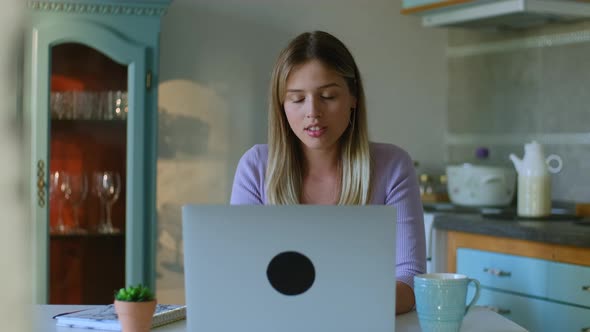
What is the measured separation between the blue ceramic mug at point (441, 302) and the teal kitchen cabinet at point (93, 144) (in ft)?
6.17

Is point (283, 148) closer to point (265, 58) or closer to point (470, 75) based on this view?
point (265, 58)

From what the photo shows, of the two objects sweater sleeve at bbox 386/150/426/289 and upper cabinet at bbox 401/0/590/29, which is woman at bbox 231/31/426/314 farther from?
upper cabinet at bbox 401/0/590/29

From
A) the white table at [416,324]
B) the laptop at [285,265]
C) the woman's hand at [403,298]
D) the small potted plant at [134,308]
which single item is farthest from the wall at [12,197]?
the woman's hand at [403,298]

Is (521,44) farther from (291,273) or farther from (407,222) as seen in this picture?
(291,273)

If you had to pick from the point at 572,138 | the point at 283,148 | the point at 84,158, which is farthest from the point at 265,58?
the point at 283,148

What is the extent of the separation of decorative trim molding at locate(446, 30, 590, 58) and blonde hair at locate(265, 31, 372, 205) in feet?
5.70

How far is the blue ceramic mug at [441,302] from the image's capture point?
123 cm

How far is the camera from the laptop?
1.05 metres

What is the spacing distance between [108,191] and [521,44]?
189cm

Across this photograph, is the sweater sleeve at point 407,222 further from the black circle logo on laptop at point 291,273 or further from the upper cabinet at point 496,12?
the upper cabinet at point 496,12

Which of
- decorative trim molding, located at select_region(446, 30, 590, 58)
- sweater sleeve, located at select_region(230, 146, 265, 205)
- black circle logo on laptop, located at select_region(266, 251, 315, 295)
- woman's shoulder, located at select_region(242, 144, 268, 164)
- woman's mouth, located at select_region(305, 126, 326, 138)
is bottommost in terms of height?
black circle logo on laptop, located at select_region(266, 251, 315, 295)

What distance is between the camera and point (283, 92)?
1.75 m

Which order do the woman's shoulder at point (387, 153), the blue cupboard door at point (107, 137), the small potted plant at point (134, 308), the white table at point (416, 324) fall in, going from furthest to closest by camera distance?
the blue cupboard door at point (107, 137) → the woman's shoulder at point (387, 153) → the white table at point (416, 324) → the small potted plant at point (134, 308)

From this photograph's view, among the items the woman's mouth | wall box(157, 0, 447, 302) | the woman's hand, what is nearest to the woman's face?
the woman's mouth
